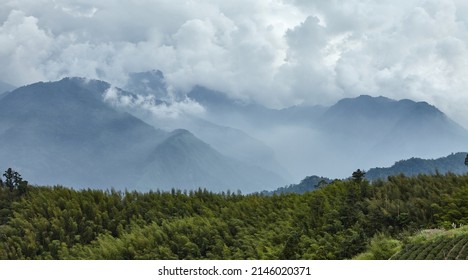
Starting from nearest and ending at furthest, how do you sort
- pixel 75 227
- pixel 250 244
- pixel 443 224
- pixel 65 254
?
pixel 443 224
pixel 250 244
pixel 65 254
pixel 75 227

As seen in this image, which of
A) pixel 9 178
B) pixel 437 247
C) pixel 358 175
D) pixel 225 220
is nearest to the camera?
pixel 437 247

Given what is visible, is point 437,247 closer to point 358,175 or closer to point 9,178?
point 358,175

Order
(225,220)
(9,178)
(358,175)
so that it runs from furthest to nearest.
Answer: (9,178) < (225,220) < (358,175)

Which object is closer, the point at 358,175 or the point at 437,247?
the point at 437,247

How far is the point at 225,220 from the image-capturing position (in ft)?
114

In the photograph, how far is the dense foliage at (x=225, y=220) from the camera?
2898 centimetres

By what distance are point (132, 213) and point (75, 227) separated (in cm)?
439

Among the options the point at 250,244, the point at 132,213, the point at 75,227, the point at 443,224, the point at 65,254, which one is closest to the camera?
the point at 443,224

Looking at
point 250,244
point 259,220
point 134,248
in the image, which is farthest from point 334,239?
point 134,248

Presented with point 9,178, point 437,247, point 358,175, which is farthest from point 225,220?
point 9,178

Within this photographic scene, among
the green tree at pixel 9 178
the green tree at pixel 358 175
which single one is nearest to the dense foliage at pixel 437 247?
the green tree at pixel 358 175

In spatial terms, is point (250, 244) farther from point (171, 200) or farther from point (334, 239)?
point (171, 200)

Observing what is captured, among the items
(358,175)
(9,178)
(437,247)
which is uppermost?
(9,178)

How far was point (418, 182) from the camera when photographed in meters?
34.1
